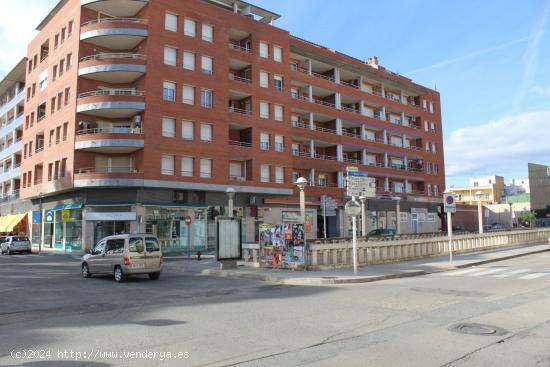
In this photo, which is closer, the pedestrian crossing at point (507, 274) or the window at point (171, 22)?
the pedestrian crossing at point (507, 274)

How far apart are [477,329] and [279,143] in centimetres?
3619

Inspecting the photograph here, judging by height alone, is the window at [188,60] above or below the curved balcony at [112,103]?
above

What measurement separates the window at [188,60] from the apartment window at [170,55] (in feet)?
2.67

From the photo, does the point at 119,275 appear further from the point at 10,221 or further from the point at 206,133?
the point at 10,221

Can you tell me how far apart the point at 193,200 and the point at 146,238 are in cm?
2040

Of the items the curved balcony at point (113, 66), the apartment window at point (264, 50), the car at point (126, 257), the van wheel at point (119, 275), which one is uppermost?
the apartment window at point (264, 50)

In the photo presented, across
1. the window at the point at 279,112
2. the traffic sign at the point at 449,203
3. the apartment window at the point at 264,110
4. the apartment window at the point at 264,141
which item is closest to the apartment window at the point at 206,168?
the apartment window at the point at 264,141

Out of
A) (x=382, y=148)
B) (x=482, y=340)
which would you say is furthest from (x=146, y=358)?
(x=382, y=148)

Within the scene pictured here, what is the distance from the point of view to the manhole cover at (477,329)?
7.61 metres

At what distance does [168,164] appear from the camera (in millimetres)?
36312

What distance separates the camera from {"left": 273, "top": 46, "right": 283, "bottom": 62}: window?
44312mm

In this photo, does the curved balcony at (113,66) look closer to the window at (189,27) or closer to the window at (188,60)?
the window at (188,60)

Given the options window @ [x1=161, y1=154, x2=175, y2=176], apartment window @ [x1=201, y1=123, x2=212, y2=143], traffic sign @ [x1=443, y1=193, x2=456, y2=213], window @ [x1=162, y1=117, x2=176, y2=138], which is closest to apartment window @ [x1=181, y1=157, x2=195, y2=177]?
window @ [x1=161, y1=154, x2=175, y2=176]

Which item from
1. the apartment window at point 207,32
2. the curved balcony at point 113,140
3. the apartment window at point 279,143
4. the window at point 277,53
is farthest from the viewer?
the window at point 277,53
